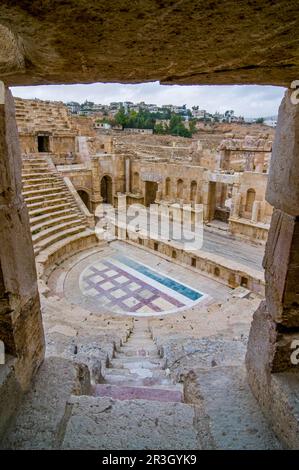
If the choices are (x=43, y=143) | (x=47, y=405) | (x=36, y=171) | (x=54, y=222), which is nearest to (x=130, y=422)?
(x=47, y=405)

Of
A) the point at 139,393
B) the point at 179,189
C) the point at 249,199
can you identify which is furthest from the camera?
the point at 179,189

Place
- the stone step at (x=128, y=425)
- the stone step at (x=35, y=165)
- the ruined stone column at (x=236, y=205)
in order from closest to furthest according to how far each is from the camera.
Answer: the stone step at (x=128, y=425) → the ruined stone column at (x=236, y=205) → the stone step at (x=35, y=165)

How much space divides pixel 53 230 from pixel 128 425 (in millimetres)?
9803

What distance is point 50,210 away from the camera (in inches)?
470

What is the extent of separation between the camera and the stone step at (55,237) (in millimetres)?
9659

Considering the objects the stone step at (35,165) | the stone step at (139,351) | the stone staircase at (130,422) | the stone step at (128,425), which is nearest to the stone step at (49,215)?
the stone step at (35,165)

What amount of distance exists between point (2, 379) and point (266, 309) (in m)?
1.94

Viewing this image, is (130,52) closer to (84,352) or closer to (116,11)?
(116,11)

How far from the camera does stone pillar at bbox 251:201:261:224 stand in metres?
12.4

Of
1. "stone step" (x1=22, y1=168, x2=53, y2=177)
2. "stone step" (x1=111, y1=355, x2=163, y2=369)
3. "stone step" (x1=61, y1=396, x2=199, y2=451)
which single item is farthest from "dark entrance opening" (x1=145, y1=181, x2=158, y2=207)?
"stone step" (x1=61, y1=396, x2=199, y2=451)

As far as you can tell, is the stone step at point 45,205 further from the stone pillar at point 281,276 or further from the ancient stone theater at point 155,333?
the stone pillar at point 281,276

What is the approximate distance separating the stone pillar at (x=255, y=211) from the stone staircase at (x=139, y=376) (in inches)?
344

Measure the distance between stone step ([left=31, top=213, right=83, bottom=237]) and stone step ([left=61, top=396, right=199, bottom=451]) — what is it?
9055 millimetres

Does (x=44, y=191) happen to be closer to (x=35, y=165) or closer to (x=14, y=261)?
(x=35, y=165)
